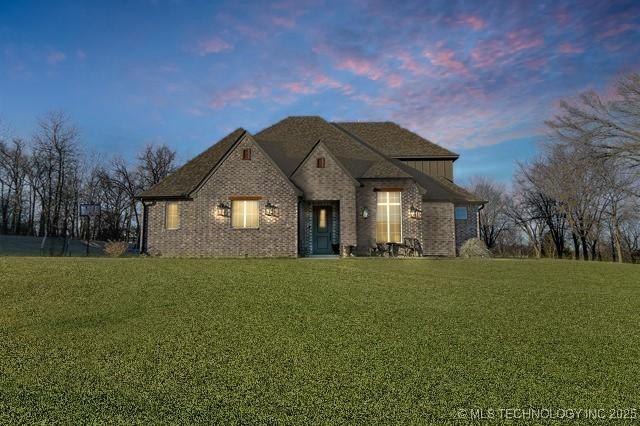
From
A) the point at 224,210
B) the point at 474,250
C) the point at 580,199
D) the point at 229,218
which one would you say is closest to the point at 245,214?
the point at 229,218

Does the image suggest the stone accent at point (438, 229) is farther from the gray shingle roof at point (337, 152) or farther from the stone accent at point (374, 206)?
the stone accent at point (374, 206)

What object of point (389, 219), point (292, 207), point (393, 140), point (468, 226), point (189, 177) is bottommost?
point (468, 226)

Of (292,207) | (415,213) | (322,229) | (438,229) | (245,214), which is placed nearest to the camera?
(292,207)

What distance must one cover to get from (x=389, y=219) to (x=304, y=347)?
47.2 ft

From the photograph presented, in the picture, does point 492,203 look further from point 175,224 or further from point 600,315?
point 600,315

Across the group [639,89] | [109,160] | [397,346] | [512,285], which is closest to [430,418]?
[397,346]

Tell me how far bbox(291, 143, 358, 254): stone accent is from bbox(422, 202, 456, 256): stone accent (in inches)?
173

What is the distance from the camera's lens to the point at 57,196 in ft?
132

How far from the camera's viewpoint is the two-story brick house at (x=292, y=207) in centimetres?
1855

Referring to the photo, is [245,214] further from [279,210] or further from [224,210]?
[279,210]

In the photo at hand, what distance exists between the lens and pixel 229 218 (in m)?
18.7

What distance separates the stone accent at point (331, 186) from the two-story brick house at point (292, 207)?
0.05m

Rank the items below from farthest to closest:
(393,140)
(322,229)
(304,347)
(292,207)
Answer: (393,140) → (322,229) → (292,207) → (304,347)

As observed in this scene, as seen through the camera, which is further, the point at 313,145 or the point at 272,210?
the point at 313,145
